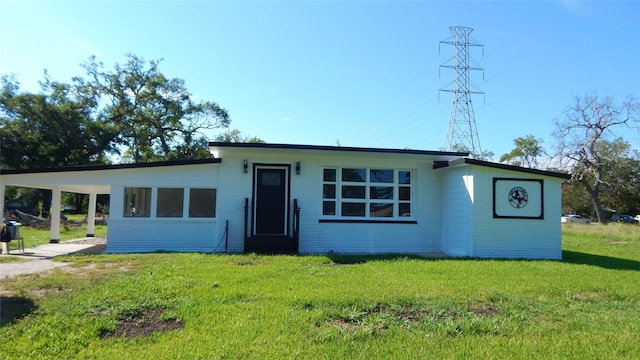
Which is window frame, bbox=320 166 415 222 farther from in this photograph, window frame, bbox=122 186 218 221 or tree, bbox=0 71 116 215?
tree, bbox=0 71 116 215

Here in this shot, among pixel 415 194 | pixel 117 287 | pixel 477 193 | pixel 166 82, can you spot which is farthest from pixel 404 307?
pixel 166 82

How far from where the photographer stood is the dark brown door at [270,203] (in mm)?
11945

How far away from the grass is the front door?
3.29m

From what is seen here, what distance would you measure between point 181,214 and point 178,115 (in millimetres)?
24720

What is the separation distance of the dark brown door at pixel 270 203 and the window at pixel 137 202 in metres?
2.98

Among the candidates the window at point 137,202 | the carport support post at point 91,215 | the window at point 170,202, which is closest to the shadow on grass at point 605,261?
the window at point 170,202

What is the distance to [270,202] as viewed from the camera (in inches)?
473

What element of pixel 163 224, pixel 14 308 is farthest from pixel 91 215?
pixel 14 308

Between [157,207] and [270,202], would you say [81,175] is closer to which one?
[157,207]

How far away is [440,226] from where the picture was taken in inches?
501

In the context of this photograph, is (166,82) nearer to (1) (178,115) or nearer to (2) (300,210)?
(1) (178,115)

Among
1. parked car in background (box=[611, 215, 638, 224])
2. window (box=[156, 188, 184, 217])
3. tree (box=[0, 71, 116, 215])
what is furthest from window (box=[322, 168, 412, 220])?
parked car in background (box=[611, 215, 638, 224])

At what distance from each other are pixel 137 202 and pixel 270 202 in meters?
3.66

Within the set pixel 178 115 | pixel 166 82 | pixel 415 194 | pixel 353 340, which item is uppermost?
pixel 166 82
